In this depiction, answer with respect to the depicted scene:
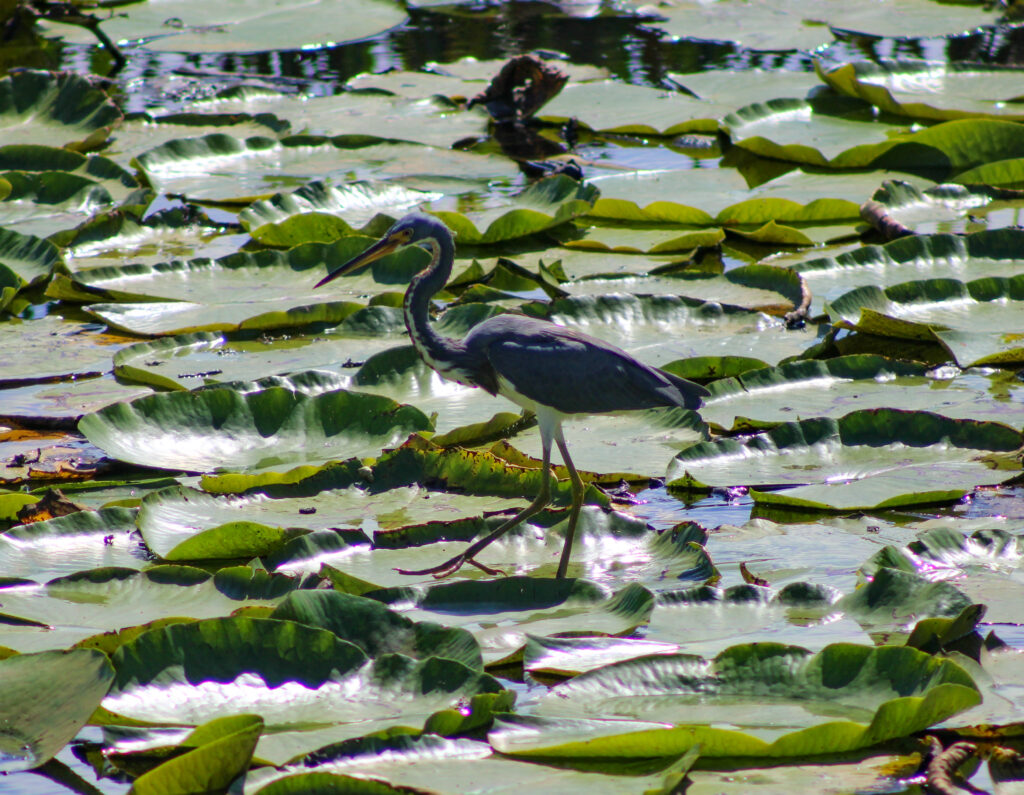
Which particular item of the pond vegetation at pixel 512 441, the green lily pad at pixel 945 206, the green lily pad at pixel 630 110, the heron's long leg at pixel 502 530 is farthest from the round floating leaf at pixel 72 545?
the green lily pad at pixel 630 110

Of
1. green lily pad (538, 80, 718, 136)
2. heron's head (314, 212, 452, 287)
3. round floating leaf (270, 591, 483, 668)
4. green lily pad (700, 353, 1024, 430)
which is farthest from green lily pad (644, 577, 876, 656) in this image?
green lily pad (538, 80, 718, 136)

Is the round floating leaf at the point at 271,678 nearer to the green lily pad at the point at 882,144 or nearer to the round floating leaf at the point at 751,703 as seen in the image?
the round floating leaf at the point at 751,703

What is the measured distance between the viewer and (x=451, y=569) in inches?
142

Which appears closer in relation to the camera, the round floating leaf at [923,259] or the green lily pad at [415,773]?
the green lily pad at [415,773]

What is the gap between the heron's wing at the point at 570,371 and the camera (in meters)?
4.04

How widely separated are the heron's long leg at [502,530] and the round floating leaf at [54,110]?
4.95 metres

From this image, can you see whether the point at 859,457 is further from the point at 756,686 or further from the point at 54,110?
the point at 54,110

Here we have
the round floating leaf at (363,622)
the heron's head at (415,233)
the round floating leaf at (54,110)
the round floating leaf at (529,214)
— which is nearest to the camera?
the round floating leaf at (363,622)

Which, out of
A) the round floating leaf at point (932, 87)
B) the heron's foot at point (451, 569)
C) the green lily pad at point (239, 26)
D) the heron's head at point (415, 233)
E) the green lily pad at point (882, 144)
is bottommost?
the heron's foot at point (451, 569)

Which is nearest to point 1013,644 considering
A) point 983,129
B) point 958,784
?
point 958,784

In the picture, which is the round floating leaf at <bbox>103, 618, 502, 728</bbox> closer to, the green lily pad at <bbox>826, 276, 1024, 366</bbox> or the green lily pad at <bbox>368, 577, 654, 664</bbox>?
the green lily pad at <bbox>368, 577, 654, 664</bbox>

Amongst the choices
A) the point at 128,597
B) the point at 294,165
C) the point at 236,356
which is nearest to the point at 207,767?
the point at 128,597

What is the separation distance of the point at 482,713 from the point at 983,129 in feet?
18.6

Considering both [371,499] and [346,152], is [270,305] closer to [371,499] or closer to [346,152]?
[371,499]
